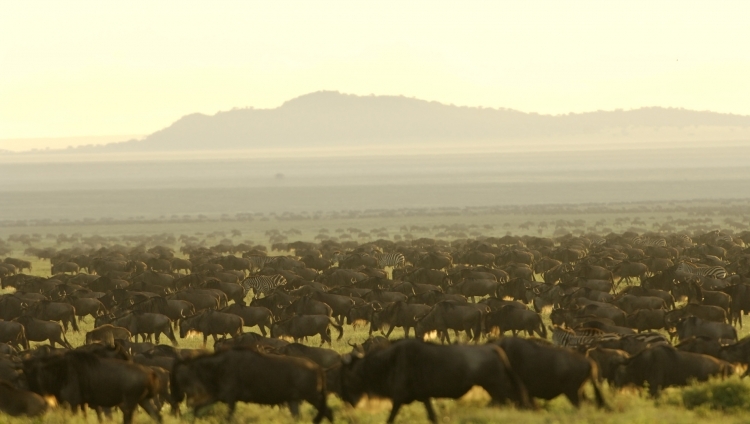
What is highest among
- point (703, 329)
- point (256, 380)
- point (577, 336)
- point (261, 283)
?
point (256, 380)

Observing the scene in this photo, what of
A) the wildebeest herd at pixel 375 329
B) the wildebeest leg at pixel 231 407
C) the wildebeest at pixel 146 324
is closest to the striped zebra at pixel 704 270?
the wildebeest herd at pixel 375 329

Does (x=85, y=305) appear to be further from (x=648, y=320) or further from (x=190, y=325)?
(x=648, y=320)

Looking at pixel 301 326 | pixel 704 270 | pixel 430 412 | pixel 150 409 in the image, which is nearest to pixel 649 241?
pixel 704 270

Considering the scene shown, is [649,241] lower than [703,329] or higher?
lower

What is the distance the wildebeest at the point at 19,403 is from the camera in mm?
14266

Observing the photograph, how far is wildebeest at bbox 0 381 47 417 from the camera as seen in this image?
14.3 metres

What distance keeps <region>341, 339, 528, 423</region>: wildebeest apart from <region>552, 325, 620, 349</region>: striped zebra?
5.21 metres

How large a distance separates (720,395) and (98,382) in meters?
9.31

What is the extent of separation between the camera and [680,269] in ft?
106

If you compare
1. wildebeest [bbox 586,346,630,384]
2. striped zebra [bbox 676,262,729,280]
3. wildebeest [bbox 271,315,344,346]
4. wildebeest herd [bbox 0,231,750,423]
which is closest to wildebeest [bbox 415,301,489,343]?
wildebeest herd [bbox 0,231,750,423]

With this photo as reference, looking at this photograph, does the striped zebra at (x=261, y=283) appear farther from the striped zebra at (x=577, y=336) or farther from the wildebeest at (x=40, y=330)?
the striped zebra at (x=577, y=336)

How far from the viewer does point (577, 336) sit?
63.4 feet

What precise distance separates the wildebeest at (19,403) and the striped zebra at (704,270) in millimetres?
→ 23152

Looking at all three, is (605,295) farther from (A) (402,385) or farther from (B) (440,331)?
(A) (402,385)
